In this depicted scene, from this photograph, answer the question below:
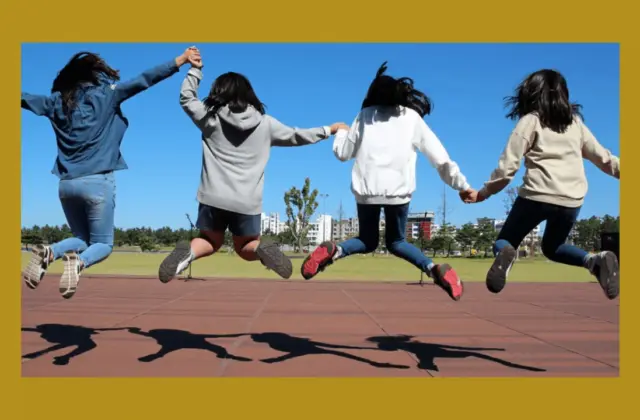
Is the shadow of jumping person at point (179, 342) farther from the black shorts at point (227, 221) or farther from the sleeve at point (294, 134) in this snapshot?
the sleeve at point (294, 134)

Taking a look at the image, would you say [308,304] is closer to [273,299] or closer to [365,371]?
[273,299]

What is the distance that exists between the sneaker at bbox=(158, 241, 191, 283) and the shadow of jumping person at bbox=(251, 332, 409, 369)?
218 centimetres

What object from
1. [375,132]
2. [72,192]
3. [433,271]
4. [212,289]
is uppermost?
[375,132]

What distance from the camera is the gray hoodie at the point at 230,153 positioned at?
13.1 ft

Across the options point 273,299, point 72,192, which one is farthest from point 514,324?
point 72,192

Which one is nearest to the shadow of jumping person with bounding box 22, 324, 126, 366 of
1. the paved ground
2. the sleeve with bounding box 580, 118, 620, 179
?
the paved ground

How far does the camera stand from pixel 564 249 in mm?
4094

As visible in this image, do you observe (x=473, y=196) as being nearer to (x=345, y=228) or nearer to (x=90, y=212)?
(x=90, y=212)

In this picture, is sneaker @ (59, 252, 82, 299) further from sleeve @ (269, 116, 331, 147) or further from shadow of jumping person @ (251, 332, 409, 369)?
shadow of jumping person @ (251, 332, 409, 369)

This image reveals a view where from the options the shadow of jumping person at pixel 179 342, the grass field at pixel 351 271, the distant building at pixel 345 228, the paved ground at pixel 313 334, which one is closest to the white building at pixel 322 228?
the distant building at pixel 345 228

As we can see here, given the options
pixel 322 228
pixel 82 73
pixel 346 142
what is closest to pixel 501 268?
pixel 346 142

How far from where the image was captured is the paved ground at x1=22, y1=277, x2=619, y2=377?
5.76 metres

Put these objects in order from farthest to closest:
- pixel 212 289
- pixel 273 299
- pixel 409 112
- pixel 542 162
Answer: pixel 212 289 → pixel 273 299 → pixel 409 112 → pixel 542 162

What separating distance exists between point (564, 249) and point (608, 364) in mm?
2958
